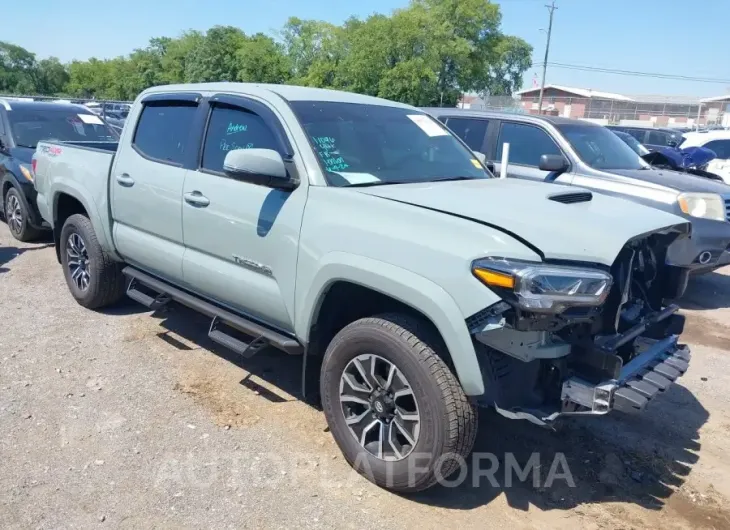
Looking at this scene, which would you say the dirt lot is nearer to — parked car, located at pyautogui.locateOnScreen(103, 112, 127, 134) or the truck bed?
the truck bed

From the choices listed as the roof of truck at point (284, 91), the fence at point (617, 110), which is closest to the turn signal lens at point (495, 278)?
the roof of truck at point (284, 91)

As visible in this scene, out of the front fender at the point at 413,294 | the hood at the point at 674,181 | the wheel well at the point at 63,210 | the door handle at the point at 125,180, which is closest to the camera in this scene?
the front fender at the point at 413,294

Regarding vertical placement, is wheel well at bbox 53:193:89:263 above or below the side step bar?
above

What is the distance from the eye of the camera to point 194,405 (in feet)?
13.6

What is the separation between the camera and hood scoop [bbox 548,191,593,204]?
3.53 meters

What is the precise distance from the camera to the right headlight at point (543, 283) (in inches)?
105

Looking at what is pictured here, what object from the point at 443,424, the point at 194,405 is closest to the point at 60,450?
the point at 194,405

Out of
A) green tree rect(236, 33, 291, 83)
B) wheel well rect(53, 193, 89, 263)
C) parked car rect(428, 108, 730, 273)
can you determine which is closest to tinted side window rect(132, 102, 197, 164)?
wheel well rect(53, 193, 89, 263)

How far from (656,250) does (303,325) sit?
2.00m

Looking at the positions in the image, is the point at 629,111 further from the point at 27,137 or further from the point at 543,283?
the point at 543,283

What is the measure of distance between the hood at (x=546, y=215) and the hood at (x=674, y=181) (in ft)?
12.2

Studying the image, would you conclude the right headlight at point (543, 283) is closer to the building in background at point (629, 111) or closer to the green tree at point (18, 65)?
the building in background at point (629, 111)

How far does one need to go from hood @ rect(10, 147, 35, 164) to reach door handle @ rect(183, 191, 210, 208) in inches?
204

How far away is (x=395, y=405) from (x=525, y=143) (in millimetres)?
5292
